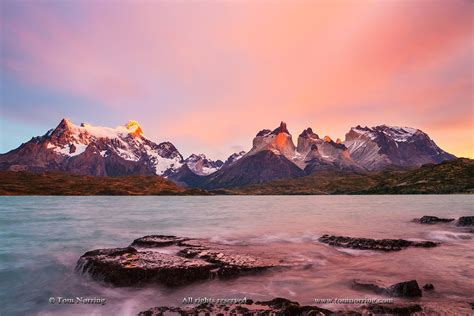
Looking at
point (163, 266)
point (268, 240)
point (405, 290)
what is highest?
point (405, 290)

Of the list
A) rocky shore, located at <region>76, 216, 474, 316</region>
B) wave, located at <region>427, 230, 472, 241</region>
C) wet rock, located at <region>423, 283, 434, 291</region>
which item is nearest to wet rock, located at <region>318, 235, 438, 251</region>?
rocky shore, located at <region>76, 216, 474, 316</region>

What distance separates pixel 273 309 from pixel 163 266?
1044 cm

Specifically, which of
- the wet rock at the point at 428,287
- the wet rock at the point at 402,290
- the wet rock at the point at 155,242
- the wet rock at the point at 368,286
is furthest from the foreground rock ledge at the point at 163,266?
the wet rock at the point at 428,287

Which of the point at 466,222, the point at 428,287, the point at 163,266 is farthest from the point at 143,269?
the point at 466,222

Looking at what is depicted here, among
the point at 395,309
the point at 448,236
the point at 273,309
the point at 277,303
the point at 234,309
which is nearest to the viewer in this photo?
the point at 395,309

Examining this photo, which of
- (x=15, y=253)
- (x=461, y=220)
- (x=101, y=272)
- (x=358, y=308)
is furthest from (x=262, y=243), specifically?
(x=461, y=220)

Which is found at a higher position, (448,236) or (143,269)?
(448,236)

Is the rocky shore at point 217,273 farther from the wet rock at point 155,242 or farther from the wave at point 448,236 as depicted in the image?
the wave at point 448,236

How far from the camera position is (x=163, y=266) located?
23.8m

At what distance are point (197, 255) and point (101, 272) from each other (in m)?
7.56

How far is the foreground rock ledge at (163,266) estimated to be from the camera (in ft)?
73.4

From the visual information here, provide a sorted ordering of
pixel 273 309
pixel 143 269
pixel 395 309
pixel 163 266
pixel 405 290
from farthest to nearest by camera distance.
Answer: pixel 163 266
pixel 143 269
pixel 405 290
pixel 273 309
pixel 395 309

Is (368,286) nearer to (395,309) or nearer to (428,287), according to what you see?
(428,287)

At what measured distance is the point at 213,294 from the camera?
19.6 m
